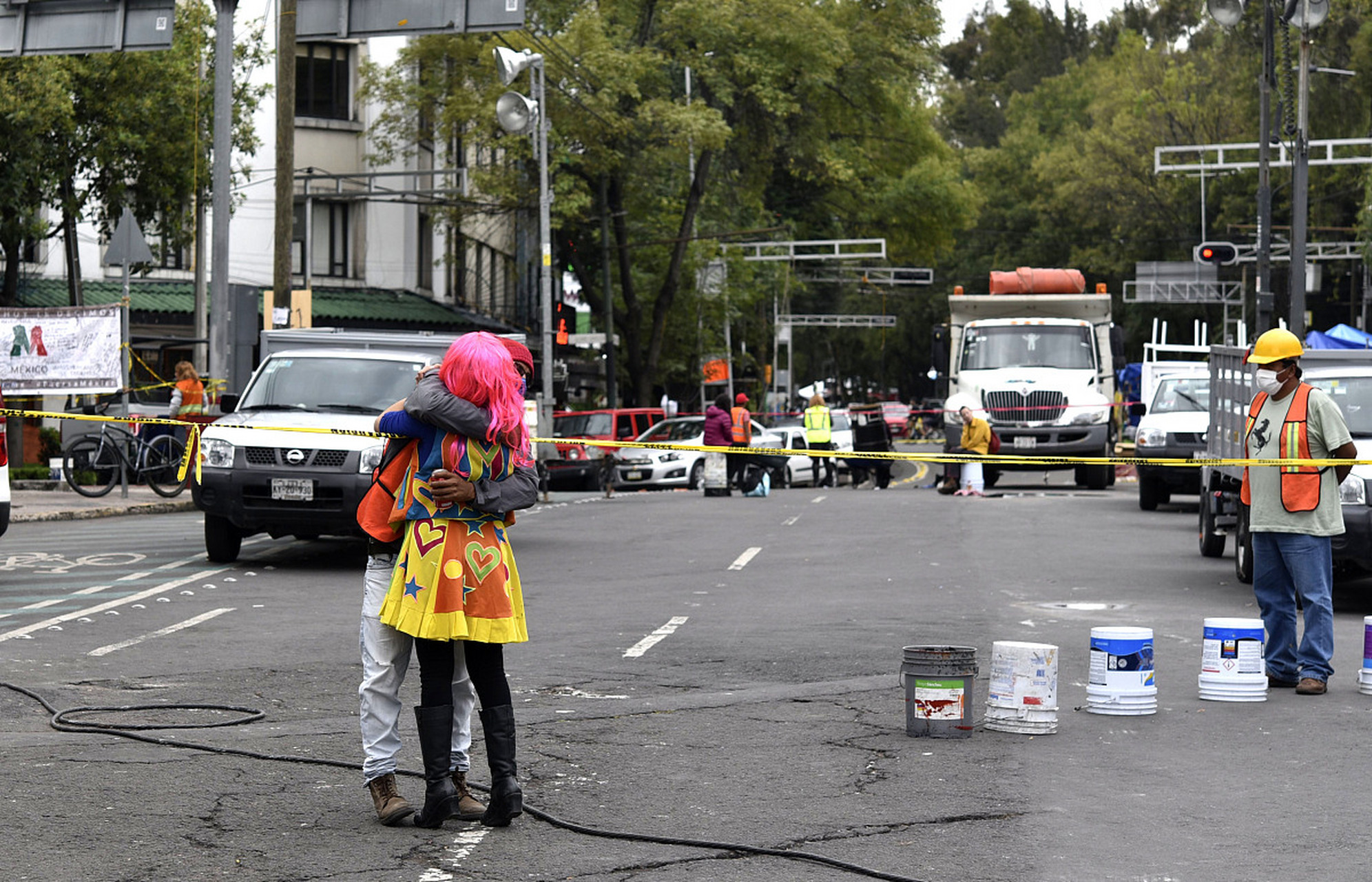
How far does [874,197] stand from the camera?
5216 cm

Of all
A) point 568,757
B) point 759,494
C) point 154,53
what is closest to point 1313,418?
point 568,757

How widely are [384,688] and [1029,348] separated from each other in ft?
84.7

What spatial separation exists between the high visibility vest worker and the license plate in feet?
62.5

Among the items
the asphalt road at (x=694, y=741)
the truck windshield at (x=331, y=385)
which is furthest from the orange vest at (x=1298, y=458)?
the truck windshield at (x=331, y=385)

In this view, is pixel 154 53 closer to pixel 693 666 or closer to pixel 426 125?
pixel 426 125

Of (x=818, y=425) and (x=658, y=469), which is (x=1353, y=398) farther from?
(x=658, y=469)

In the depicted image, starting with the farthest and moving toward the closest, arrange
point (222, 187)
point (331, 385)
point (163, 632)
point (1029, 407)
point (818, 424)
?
point (818, 424), point (1029, 407), point (222, 187), point (331, 385), point (163, 632)

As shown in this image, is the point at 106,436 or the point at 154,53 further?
the point at 154,53

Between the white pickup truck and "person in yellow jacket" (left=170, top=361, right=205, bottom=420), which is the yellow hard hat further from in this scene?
"person in yellow jacket" (left=170, top=361, right=205, bottom=420)

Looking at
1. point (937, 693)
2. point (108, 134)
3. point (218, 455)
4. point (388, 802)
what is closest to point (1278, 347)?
point (937, 693)

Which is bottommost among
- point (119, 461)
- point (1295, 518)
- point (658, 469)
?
point (658, 469)

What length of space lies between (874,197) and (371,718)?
1841 inches

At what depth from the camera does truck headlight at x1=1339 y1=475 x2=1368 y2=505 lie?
508 inches

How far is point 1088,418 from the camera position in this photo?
1185 inches
